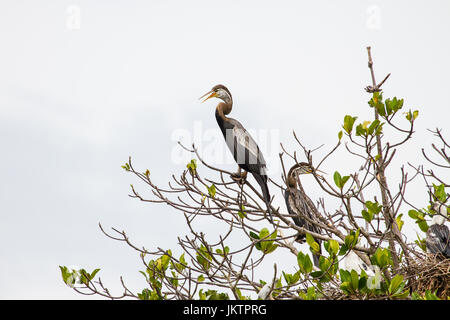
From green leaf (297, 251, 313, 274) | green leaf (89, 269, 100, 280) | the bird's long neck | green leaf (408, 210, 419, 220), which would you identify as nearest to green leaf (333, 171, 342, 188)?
green leaf (297, 251, 313, 274)

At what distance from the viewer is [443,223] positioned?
15.5 feet

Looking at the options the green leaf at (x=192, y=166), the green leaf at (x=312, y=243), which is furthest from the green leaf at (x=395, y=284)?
the green leaf at (x=192, y=166)

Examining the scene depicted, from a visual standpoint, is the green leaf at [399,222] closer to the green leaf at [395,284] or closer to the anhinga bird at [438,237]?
the anhinga bird at [438,237]

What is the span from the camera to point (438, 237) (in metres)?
4.66

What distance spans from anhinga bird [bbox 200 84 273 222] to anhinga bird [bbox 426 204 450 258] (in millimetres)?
1710

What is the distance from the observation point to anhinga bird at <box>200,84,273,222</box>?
5.63m

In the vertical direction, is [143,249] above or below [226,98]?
below

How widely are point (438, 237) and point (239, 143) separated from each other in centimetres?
253

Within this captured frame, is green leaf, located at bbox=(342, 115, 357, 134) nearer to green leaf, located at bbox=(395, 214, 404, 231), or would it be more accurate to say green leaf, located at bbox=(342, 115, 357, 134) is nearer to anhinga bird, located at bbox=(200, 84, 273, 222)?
green leaf, located at bbox=(395, 214, 404, 231)

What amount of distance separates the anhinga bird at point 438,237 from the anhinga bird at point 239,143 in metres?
1.71
